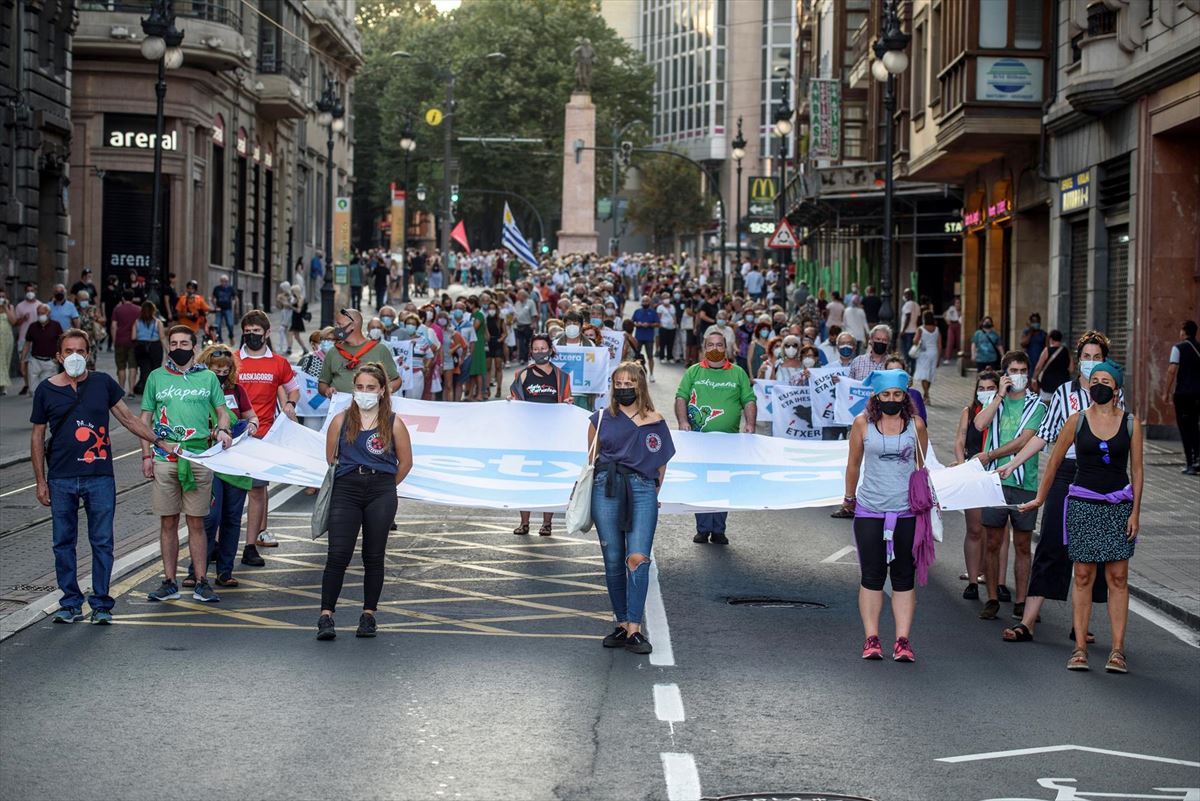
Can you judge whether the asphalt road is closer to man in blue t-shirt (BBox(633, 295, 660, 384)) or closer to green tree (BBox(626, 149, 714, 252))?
man in blue t-shirt (BBox(633, 295, 660, 384))

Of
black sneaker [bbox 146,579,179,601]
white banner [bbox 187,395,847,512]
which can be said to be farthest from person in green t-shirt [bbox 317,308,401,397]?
black sneaker [bbox 146,579,179,601]

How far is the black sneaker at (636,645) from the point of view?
11.1 m

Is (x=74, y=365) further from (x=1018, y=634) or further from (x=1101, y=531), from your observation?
(x=1101, y=531)

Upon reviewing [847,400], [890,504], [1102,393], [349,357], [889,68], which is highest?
[889,68]

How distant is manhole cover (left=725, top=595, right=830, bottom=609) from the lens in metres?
13.0

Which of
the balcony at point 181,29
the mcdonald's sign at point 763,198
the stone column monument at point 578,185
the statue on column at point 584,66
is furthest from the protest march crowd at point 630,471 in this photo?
the statue on column at point 584,66

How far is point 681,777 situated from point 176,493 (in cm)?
566

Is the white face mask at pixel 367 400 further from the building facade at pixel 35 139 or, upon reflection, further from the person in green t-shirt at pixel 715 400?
the building facade at pixel 35 139

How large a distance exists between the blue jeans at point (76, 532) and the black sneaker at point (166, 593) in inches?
28.8

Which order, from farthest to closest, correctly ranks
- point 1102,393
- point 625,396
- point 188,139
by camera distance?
point 188,139, point 625,396, point 1102,393

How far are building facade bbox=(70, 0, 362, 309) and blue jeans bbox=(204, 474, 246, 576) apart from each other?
34.7 meters

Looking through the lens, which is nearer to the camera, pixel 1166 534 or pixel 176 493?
pixel 176 493

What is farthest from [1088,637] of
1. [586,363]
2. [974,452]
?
[586,363]

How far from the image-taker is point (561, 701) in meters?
9.73
